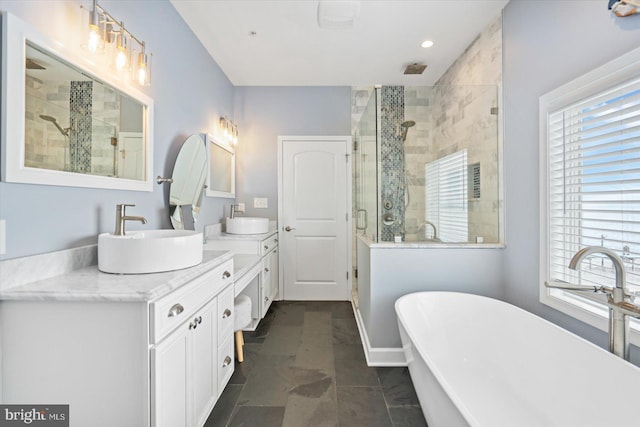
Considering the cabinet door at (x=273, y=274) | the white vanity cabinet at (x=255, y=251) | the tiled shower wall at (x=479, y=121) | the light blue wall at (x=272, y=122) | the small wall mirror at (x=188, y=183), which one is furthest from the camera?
the light blue wall at (x=272, y=122)

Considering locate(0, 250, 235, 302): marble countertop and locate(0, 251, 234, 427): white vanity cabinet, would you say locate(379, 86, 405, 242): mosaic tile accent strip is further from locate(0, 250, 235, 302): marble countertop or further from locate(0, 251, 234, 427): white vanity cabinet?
locate(0, 251, 234, 427): white vanity cabinet

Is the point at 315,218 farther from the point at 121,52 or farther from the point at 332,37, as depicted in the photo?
the point at 121,52

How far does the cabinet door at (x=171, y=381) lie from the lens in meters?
0.99

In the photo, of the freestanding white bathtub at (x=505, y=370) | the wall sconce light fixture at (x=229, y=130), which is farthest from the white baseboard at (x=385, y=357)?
the wall sconce light fixture at (x=229, y=130)

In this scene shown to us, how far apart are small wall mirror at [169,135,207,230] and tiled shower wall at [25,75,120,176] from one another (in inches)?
22.9

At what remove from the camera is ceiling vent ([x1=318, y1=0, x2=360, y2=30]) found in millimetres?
1799

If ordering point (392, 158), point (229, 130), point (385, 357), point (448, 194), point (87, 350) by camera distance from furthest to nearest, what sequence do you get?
point (229, 130)
point (448, 194)
point (392, 158)
point (385, 357)
point (87, 350)

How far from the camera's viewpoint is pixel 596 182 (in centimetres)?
139

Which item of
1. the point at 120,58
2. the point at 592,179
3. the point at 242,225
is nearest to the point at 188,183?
the point at 242,225

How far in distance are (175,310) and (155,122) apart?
1.34 m

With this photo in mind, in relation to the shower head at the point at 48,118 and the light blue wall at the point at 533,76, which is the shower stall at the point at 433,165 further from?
the shower head at the point at 48,118

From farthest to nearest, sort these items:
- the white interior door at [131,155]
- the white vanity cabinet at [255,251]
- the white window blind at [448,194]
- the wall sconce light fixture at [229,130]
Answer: the wall sconce light fixture at [229,130], the white vanity cabinet at [255,251], the white window blind at [448,194], the white interior door at [131,155]

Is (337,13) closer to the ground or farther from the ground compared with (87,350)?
farther from the ground

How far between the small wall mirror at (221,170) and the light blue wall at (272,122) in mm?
175
